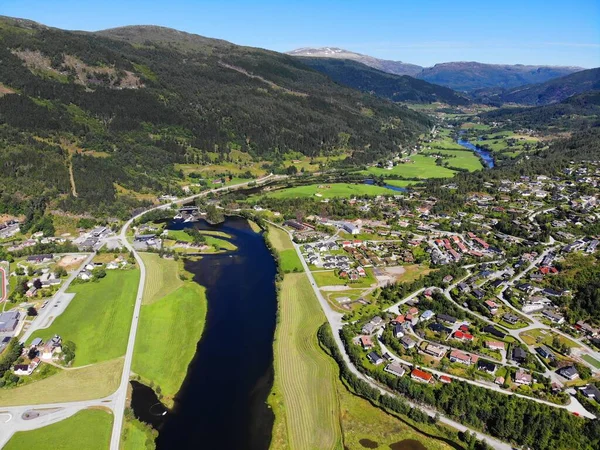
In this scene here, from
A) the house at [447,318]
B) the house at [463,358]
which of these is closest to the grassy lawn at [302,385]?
the house at [463,358]

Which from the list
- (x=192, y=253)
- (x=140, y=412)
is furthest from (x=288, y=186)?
(x=140, y=412)

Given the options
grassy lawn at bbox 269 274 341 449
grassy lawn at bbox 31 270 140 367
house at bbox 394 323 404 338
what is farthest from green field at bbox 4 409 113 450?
house at bbox 394 323 404 338

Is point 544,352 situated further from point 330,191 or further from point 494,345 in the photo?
point 330,191

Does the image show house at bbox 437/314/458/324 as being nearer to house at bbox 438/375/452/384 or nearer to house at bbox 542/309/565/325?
house at bbox 438/375/452/384

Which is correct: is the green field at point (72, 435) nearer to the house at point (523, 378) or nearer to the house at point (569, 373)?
the house at point (523, 378)

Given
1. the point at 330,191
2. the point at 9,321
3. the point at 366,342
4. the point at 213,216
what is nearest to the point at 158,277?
the point at 9,321
